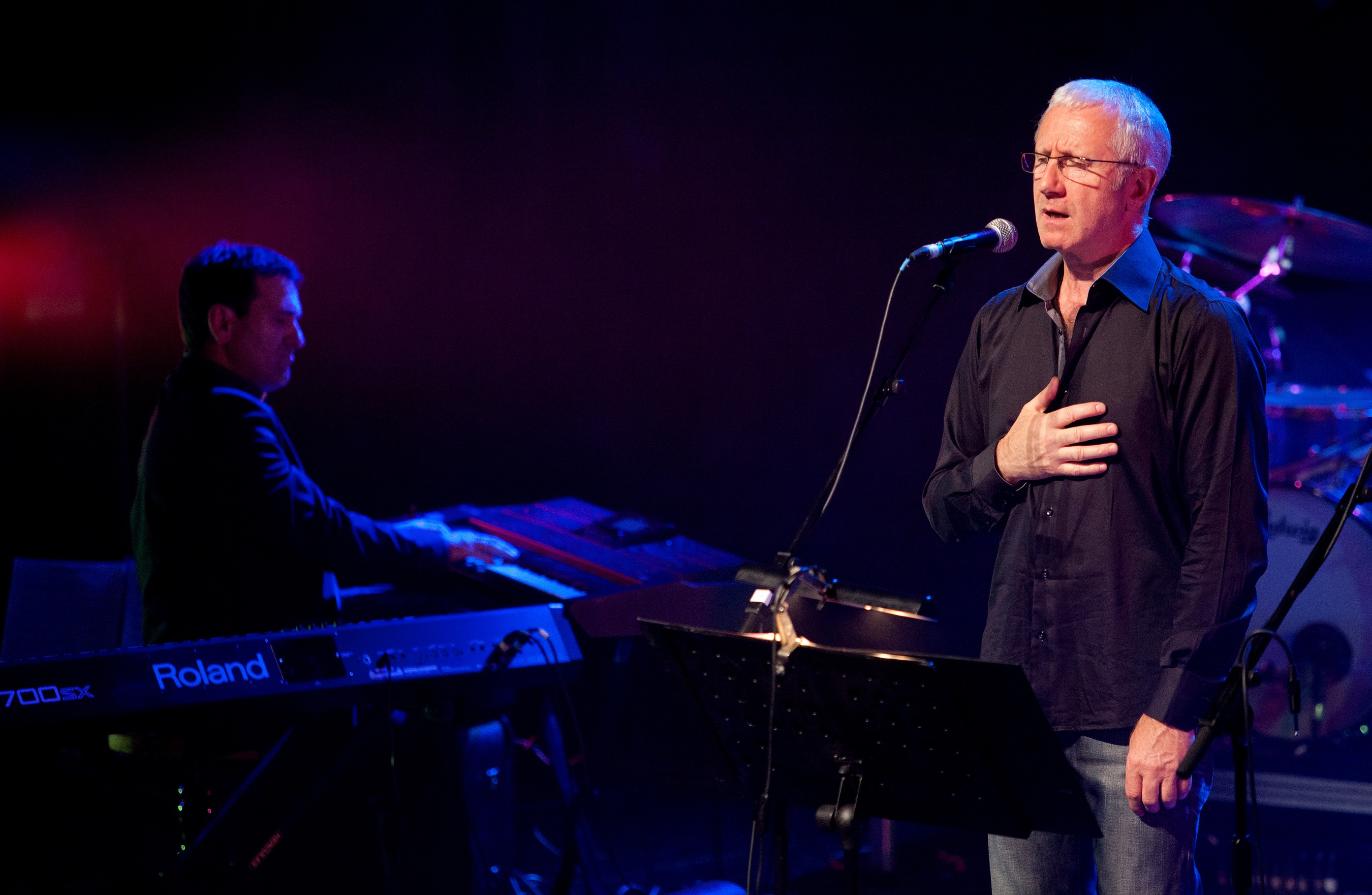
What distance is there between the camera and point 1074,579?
7.68 feet

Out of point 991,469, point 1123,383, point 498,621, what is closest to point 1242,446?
point 1123,383

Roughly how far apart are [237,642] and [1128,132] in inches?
86.0

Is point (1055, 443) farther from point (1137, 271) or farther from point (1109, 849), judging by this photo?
point (1109, 849)

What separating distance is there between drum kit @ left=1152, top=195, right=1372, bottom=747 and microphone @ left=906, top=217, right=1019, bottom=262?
8.50 feet

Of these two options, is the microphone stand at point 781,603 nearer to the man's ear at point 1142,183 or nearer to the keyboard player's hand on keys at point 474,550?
the man's ear at point 1142,183

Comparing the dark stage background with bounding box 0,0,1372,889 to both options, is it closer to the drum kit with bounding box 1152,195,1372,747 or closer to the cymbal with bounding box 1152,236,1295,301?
the cymbal with bounding box 1152,236,1295,301

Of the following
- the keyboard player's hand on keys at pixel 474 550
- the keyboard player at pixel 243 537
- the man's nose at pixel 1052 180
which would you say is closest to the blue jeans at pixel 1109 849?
the man's nose at pixel 1052 180

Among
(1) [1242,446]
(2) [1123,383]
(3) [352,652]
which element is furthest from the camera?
(3) [352,652]

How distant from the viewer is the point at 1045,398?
234 centimetres

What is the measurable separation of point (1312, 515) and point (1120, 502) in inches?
124

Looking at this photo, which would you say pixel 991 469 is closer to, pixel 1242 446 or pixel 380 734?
pixel 1242 446

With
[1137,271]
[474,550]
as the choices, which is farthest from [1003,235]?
[474,550]

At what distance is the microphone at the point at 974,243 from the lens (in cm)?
232

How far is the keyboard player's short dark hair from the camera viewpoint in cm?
372
